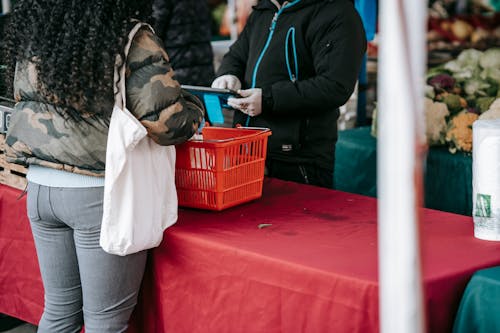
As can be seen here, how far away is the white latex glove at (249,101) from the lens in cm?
293

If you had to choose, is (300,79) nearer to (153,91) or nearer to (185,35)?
(153,91)

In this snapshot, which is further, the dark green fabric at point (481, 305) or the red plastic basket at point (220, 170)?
the red plastic basket at point (220, 170)

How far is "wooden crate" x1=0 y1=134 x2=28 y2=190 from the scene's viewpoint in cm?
291

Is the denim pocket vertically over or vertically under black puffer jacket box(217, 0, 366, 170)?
under

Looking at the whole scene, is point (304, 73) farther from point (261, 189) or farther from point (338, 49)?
point (261, 189)

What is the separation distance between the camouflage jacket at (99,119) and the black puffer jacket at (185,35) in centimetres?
225

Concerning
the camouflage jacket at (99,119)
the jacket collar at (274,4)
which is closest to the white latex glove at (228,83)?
the jacket collar at (274,4)

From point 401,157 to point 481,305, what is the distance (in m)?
0.66

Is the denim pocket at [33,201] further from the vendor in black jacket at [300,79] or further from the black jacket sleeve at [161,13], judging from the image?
the black jacket sleeve at [161,13]

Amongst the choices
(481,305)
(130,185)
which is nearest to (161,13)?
(130,185)

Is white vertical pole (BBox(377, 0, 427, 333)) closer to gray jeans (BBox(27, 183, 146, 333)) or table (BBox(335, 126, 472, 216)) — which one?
gray jeans (BBox(27, 183, 146, 333))

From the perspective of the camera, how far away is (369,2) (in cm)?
373

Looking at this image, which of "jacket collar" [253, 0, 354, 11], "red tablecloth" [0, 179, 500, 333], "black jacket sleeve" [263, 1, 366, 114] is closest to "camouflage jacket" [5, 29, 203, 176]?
"red tablecloth" [0, 179, 500, 333]

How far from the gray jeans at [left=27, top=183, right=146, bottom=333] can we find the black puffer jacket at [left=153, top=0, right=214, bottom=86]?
7.59 feet
